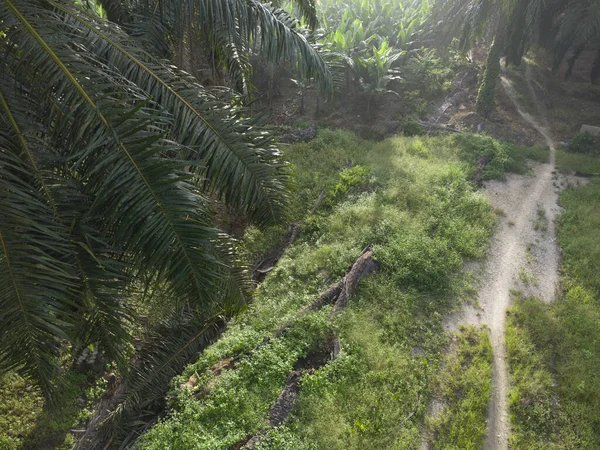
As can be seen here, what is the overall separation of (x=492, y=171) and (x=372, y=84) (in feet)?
23.2

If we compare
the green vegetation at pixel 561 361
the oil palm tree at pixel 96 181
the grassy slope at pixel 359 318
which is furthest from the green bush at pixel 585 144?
the oil palm tree at pixel 96 181

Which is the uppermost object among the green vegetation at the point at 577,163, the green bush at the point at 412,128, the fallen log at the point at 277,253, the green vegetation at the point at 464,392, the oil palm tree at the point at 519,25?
the oil palm tree at the point at 519,25

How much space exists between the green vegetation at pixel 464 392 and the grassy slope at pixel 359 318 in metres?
0.07

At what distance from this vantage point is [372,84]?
17875 millimetres

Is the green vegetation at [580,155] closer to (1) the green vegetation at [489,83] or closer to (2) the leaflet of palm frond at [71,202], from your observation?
(1) the green vegetation at [489,83]

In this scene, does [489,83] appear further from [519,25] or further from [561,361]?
[561,361]

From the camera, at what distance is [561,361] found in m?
7.64

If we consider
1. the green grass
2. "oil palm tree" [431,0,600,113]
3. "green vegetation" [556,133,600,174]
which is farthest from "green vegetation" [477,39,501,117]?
the green grass

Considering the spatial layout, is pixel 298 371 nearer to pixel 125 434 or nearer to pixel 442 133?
pixel 125 434

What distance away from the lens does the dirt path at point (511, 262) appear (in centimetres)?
728

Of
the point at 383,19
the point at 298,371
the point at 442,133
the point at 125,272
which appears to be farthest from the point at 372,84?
the point at 125,272

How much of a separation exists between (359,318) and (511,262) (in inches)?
173

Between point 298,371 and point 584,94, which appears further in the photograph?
point 584,94

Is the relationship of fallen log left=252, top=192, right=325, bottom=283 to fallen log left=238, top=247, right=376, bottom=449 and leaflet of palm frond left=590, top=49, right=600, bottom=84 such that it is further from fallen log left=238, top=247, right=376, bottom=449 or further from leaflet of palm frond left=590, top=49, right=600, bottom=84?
leaflet of palm frond left=590, top=49, right=600, bottom=84
